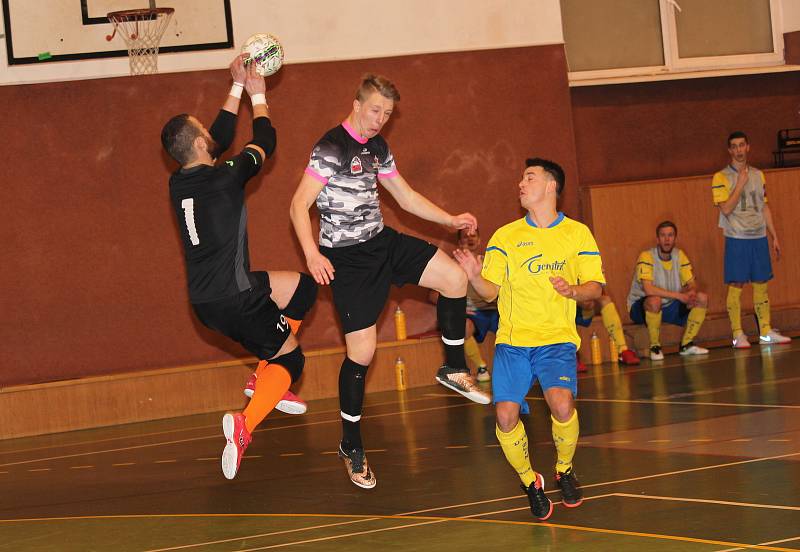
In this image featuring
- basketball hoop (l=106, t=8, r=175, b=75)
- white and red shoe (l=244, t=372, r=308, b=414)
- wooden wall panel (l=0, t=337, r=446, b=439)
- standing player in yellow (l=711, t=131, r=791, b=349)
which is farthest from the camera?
standing player in yellow (l=711, t=131, r=791, b=349)

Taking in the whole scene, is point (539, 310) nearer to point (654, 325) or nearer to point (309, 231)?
point (309, 231)

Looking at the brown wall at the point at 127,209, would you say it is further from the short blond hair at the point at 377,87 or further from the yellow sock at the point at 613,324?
the short blond hair at the point at 377,87

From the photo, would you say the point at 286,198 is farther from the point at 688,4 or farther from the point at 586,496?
the point at 586,496

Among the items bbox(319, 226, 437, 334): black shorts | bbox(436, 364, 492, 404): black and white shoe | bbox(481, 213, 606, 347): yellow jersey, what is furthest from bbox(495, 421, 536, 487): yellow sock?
bbox(319, 226, 437, 334): black shorts

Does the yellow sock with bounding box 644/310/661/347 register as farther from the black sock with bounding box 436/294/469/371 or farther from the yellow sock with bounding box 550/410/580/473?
the yellow sock with bounding box 550/410/580/473

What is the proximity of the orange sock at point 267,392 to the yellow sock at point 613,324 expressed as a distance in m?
5.66

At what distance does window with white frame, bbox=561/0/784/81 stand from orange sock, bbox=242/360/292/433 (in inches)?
287

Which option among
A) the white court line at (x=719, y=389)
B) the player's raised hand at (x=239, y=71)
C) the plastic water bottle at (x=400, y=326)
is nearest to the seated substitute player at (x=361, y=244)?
the player's raised hand at (x=239, y=71)

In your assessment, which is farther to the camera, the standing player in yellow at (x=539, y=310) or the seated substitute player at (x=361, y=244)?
the seated substitute player at (x=361, y=244)

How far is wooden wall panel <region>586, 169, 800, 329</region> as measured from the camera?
12.3 metres

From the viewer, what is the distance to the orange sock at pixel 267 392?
6.48 metres

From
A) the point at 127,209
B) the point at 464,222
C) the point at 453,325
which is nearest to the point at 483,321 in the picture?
the point at 127,209

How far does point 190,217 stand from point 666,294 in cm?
684

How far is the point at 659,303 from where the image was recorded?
38.8 ft
